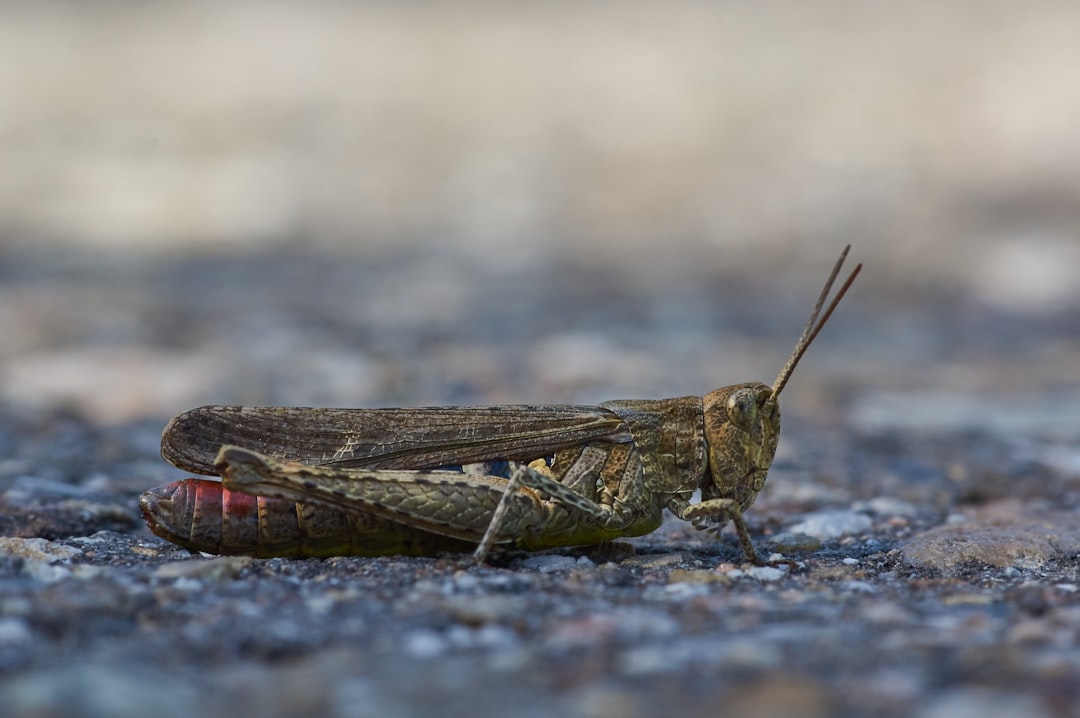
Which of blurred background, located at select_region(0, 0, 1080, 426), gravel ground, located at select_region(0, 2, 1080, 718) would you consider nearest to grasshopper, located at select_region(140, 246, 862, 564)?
gravel ground, located at select_region(0, 2, 1080, 718)

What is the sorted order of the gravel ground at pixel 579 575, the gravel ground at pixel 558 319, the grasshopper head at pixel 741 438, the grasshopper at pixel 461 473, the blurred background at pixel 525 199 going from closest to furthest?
the gravel ground at pixel 579 575
the gravel ground at pixel 558 319
the grasshopper at pixel 461 473
the grasshopper head at pixel 741 438
the blurred background at pixel 525 199

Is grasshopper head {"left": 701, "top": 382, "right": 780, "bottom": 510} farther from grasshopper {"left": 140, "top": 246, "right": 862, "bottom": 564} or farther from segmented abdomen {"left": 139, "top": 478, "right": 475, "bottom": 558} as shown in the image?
segmented abdomen {"left": 139, "top": 478, "right": 475, "bottom": 558}

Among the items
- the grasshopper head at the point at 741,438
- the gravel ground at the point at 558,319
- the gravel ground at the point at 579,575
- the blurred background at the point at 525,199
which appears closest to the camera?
the gravel ground at the point at 579,575

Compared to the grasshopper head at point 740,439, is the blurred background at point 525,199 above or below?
above

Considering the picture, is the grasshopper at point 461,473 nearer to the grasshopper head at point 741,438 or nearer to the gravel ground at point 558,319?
the grasshopper head at point 741,438

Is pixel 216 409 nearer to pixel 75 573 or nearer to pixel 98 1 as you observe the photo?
pixel 75 573

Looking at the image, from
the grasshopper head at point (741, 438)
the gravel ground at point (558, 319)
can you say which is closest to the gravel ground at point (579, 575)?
the gravel ground at point (558, 319)
